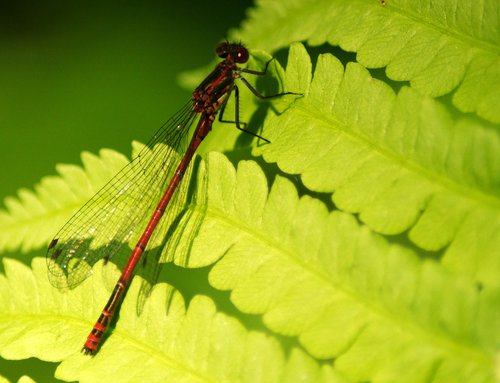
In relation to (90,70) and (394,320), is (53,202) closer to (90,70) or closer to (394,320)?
(394,320)

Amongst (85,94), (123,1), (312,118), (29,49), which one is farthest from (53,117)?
(312,118)

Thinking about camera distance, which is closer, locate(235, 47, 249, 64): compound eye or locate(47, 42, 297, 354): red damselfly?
locate(47, 42, 297, 354): red damselfly

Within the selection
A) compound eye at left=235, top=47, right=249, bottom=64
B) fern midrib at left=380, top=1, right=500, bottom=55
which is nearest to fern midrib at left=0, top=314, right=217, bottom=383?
fern midrib at left=380, top=1, right=500, bottom=55

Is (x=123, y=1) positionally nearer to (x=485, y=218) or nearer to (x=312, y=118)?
(x=312, y=118)

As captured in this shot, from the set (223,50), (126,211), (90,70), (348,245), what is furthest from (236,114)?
(90,70)

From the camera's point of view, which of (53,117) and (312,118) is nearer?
(312,118)

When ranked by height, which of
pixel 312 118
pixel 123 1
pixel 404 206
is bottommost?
pixel 404 206

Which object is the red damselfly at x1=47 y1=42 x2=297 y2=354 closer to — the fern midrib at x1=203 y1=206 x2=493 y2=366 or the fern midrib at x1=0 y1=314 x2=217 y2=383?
the fern midrib at x1=0 y1=314 x2=217 y2=383
